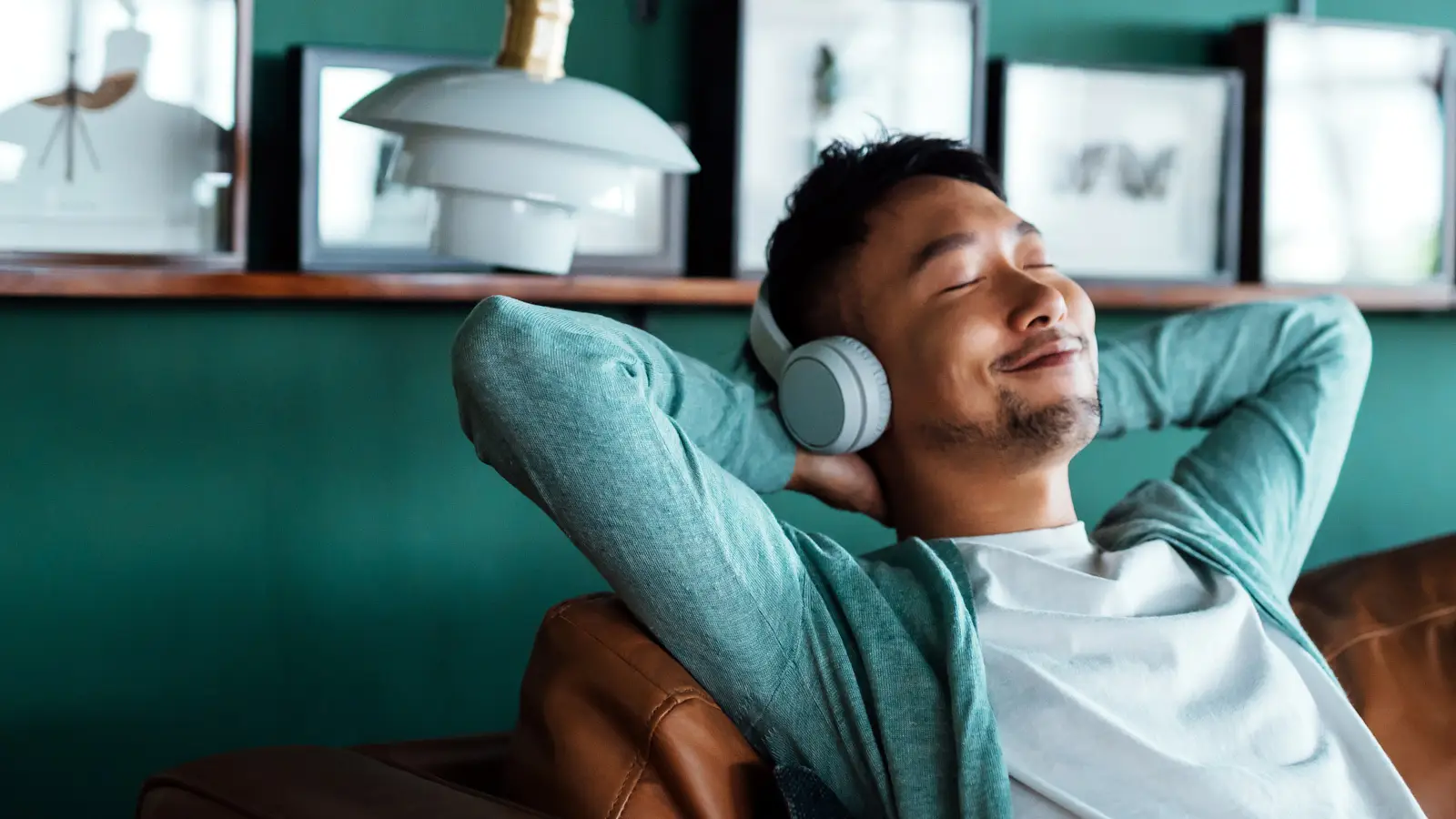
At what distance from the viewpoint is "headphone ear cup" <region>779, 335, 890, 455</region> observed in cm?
127

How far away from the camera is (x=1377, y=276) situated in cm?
209

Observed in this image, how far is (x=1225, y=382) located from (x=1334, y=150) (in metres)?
0.66

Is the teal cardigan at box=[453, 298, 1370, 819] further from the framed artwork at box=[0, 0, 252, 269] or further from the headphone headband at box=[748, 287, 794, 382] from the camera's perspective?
the framed artwork at box=[0, 0, 252, 269]

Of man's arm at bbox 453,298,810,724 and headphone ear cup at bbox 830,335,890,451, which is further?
A: headphone ear cup at bbox 830,335,890,451

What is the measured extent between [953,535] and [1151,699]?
25cm

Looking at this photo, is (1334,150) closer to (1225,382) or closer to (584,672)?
(1225,382)

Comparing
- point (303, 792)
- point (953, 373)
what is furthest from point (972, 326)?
point (303, 792)

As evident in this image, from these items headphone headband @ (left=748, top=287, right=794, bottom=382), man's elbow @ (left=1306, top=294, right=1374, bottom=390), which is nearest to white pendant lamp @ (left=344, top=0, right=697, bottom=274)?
headphone headband @ (left=748, top=287, right=794, bottom=382)

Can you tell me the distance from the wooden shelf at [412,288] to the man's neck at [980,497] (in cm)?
45

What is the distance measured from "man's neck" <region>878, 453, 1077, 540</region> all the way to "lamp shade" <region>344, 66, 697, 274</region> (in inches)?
15.1

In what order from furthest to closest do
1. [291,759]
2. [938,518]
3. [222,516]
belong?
[222,516]
[938,518]
[291,759]

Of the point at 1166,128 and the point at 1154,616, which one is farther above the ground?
the point at 1166,128

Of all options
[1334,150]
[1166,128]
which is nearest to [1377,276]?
[1334,150]

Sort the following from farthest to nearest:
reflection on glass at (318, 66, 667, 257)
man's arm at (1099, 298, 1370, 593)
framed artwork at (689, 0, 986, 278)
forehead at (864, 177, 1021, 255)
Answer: framed artwork at (689, 0, 986, 278)
reflection on glass at (318, 66, 667, 257)
man's arm at (1099, 298, 1370, 593)
forehead at (864, 177, 1021, 255)
